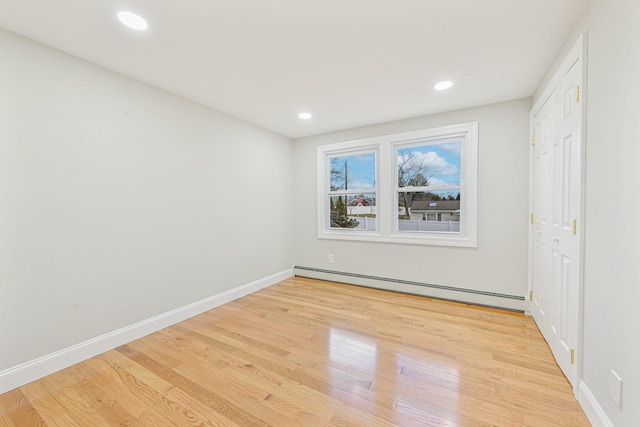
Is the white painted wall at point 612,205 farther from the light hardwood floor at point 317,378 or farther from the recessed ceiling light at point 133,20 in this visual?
the recessed ceiling light at point 133,20

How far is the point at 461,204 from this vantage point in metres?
3.42

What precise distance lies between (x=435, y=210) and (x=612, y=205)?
90.9 inches

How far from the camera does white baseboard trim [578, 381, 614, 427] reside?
1360 millimetres

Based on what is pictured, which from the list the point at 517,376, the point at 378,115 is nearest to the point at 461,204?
the point at 378,115

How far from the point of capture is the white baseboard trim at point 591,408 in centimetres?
136

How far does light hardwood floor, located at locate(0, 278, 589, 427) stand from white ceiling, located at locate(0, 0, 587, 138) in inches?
95.1

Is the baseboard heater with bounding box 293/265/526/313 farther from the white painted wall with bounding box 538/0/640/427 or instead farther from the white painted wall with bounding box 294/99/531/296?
the white painted wall with bounding box 538/0/640/427

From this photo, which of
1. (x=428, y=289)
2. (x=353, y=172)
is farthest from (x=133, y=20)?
(x=428, y=289)

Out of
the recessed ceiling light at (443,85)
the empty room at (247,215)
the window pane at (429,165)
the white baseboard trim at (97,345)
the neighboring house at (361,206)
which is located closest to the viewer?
the empty room at (247,215)

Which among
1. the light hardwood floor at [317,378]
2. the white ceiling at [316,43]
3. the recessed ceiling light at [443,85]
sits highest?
the white ceiling at [316,43]

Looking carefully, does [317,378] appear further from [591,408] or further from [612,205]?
[612,205]

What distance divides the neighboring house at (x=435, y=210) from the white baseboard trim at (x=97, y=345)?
107 inches

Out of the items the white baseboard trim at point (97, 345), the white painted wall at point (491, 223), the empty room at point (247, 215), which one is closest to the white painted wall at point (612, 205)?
the empty room at point (247, 215)

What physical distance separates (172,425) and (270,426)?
56 cm
